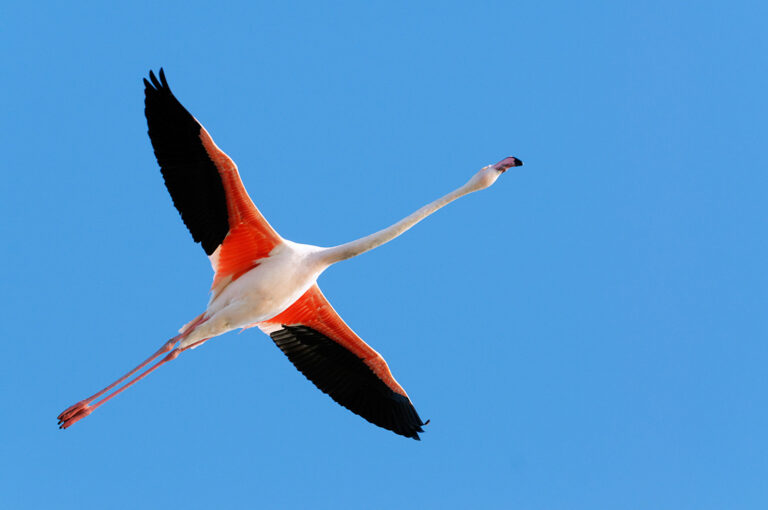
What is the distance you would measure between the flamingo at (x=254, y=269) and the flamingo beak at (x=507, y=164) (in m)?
0.02

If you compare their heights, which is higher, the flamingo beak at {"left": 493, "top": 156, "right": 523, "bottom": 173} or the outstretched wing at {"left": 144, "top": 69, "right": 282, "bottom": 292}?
the flamingo beak at {"left": 493, "top": 156, "right": 523, "bottom": 173}

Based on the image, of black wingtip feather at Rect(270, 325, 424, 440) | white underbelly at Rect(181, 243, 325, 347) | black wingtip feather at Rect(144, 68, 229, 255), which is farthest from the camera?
black wingtip feather at Rect(270, 325, 424, 440)

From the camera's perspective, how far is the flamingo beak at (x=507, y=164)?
1369 cm

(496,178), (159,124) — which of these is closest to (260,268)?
(159,124)

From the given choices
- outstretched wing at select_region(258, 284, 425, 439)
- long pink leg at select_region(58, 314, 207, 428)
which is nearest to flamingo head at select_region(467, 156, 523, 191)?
outstretched wing at select_region(258, 284, 425, 439)

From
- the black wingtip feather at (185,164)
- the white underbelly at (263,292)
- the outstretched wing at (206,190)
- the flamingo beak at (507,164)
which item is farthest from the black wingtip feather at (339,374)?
the flamingo beak at (507,164)

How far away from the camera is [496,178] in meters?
13.7

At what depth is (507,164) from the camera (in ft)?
45.0

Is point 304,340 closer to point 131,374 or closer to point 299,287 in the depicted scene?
point 299,287

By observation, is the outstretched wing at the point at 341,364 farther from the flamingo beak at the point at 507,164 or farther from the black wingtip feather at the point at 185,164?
the flamingo beak at the point at 507,164

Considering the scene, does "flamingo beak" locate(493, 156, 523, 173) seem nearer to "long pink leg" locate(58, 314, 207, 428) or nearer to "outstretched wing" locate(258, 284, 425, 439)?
"outstretched wing" locate(258, 284, 425, 439)

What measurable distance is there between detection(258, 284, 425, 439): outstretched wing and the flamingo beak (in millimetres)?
3747

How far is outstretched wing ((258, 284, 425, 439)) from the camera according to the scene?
15.5 m

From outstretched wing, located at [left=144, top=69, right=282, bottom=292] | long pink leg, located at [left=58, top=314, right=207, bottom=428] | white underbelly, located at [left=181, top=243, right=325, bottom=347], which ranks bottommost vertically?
long pink leg, located at [left=58, top=314, right=207, bottom=428]
